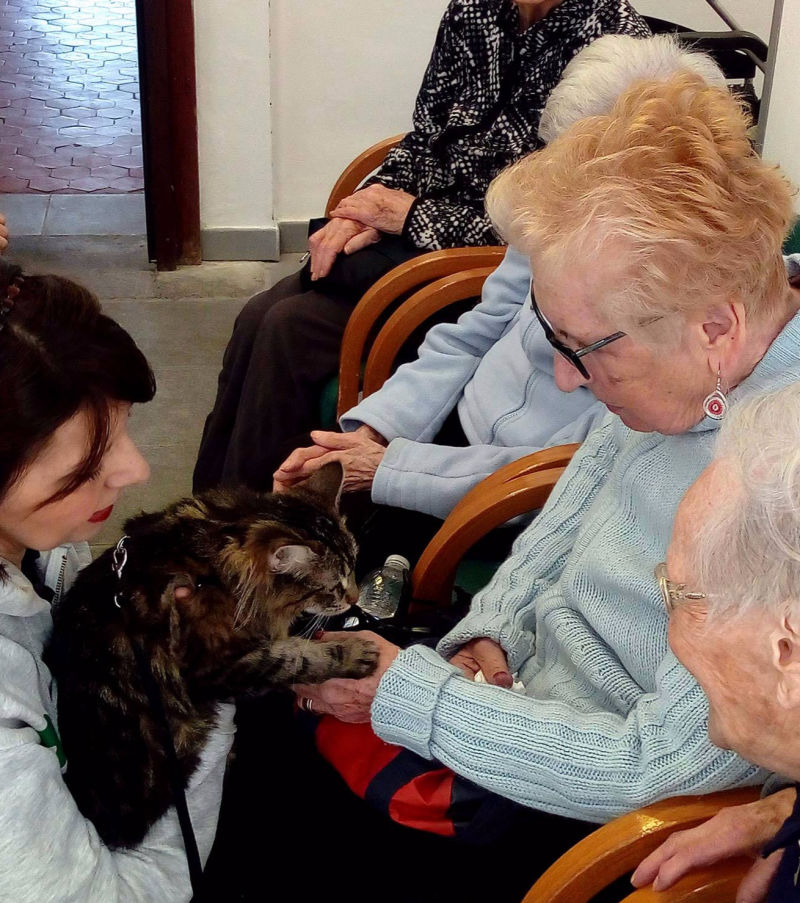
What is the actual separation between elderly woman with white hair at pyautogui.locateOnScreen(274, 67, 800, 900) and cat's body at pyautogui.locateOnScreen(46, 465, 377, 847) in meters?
0.16

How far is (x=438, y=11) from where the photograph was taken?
164 inches

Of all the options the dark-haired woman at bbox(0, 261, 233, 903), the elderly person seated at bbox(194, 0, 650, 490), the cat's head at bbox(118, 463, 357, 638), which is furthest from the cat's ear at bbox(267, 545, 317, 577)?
the elderly person seated at bbox(194, 0, 650, 490)

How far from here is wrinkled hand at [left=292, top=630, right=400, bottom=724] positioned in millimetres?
1553

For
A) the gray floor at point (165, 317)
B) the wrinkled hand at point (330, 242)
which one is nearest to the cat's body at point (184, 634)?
the wrinkled hand at point (330, 242)

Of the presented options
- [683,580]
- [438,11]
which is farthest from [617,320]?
[438,11]

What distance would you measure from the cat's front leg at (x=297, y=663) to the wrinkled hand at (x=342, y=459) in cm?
60

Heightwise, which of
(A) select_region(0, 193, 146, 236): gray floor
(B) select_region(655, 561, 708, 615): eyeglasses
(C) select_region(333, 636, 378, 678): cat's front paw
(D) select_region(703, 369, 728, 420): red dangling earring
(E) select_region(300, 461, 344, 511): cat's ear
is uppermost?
(D) select_region(703, 369, 728, 420): red dangling earring

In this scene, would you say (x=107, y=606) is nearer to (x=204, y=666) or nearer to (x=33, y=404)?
(x=204, y=666)

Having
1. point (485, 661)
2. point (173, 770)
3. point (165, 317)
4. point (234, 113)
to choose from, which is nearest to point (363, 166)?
point (234, 113)

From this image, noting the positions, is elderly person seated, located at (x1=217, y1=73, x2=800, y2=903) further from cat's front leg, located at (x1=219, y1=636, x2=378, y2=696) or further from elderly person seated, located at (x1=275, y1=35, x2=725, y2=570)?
elderly person seated, located at (x1=275, y1=35, x2=725, y2=570)

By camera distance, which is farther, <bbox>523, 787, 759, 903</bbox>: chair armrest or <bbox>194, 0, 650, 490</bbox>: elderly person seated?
<bbox>194, 0, 650, 490</bbox>: elderly person seated

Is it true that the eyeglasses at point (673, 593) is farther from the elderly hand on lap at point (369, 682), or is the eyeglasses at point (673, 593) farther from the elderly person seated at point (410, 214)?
the elderly person seated at point (410, 214)

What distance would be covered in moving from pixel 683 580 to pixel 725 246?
0.46 meters

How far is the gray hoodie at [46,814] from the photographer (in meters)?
1.20
